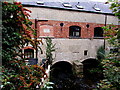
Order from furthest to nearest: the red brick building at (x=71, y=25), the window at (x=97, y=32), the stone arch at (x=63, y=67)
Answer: the window at (x=97, y=32) → the stone arch at (x=63, y=67) → the red brick building at (x=71, y=25)

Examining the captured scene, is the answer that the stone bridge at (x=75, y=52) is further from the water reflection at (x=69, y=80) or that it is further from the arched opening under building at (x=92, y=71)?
the water reflection at (x=69, y=80)

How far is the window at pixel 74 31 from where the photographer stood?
8146 millimetres

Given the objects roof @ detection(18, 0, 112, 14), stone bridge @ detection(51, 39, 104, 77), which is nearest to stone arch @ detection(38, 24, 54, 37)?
stone bridge @ detection(51, 39, 104, 77)

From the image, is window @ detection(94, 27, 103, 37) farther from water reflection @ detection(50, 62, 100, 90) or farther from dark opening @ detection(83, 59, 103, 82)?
water reflection @ detection(50, 62, 100, 90)

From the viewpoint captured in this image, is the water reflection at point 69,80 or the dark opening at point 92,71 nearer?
the water reflection at point 69,80

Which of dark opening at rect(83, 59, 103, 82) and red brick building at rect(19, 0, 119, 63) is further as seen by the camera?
dark opening at rect(83, 59, 103, 82)

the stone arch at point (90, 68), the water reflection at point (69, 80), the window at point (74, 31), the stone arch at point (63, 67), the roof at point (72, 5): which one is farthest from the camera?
the stone arch at point (63, 67)

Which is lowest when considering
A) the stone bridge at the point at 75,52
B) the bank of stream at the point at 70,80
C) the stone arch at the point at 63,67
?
the bank of stream at the point at 70,80

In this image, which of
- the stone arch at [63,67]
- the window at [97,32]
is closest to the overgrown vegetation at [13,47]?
the stone arch at [63,67]

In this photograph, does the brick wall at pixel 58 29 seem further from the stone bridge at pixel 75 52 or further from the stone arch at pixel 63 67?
the stone arch at pixel 63 67

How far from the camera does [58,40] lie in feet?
25.0

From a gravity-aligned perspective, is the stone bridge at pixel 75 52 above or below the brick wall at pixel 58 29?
below

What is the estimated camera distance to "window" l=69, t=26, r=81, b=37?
8146mm

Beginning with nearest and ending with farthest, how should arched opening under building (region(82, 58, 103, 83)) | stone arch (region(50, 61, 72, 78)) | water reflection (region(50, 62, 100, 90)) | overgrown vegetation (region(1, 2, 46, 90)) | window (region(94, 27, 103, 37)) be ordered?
overgrown vegetation (region(1, 2, 46, 90)) → water reflection (region(50, 62, 100, 90)) → arched opening under building (region(82, 58, 103, 83)) → stone arch (region(50, 61, 72, 78)) → window (region(94, 27, 103, 37))
